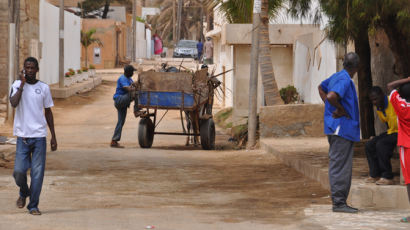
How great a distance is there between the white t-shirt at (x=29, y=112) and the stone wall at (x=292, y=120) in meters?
7.93

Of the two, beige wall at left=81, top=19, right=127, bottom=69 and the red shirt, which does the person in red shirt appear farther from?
beige wall at left=81, top=19, right=127, bottom=69

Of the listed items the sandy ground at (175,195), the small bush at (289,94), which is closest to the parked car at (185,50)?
the small bush at (289,94)

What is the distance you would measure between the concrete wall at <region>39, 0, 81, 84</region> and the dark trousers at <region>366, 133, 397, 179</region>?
2103cm

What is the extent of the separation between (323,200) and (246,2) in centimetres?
976

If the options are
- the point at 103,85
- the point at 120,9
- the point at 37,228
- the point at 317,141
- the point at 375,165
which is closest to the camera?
the point at 37,228

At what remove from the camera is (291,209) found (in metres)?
7.96

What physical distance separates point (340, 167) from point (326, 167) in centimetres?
257

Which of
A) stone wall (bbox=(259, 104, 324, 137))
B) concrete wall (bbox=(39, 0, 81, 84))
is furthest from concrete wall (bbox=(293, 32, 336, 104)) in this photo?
concrete wall (bbox=(39, 0, 81, 84))

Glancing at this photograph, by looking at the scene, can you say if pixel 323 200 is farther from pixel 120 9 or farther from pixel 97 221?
pixel 120 9

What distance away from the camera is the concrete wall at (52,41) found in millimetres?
28641

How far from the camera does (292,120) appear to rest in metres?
14.9

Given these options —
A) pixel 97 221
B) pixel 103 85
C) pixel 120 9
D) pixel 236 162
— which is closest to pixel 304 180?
pixel 236 162

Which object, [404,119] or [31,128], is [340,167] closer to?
[404,119]

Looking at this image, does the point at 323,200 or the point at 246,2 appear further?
the point at 246,2
